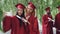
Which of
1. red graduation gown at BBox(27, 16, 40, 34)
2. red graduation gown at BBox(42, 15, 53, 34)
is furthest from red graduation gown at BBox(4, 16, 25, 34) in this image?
red graduation gown at BBox(42, 15, 53, 34)

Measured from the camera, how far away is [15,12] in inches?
75.7

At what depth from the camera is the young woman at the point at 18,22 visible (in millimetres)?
1897

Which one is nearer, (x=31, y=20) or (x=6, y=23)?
(x=6, y=23)

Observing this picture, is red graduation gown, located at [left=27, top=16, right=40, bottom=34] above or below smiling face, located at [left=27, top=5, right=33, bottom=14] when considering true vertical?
below

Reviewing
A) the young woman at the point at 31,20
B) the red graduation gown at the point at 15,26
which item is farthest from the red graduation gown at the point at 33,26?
the red graduation gown at the point at 15,26

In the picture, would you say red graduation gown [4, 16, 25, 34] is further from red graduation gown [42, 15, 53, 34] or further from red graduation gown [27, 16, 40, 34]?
red graduation gown [42, 15, 53, 34]

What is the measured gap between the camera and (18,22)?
6.35 ft

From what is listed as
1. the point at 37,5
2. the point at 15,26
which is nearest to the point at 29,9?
the point at 37,5

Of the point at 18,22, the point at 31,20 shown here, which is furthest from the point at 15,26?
the point at 31,20

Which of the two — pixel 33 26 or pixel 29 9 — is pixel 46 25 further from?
pixel 29 9

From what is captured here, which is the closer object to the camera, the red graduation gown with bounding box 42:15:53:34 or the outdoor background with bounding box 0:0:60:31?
the outdoor background with bounding box 0:0:60:31

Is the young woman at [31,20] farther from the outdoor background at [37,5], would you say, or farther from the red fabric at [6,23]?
the red fabric at [6,23]

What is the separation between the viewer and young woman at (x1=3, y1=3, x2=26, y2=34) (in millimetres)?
1897

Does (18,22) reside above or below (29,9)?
below
